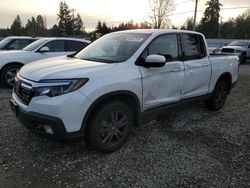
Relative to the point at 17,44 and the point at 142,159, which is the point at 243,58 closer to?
the point at 17,44

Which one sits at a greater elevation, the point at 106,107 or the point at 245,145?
the point at 106,107

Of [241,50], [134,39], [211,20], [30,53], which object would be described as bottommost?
[241,50]

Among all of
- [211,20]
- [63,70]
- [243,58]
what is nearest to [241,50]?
[243,58]

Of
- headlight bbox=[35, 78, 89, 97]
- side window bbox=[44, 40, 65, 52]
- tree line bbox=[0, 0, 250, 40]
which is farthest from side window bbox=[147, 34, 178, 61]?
tree line bbox=[0, 0, 250, 40]

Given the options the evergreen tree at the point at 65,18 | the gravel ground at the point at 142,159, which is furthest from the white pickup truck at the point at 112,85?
the evergreen tree at the point at 65,18

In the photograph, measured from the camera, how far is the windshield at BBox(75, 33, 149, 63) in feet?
14.1

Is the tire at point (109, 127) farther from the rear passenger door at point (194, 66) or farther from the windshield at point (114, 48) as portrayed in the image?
the rear passenger door at point (194, 66)

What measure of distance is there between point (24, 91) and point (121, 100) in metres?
1.33

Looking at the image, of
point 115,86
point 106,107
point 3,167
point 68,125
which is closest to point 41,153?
point 3,167

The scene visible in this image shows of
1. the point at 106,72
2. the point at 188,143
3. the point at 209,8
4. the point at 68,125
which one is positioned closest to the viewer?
the point at 68,125

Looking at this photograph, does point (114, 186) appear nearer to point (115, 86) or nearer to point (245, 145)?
point (115, 86)

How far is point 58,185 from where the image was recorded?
3203 millimetres

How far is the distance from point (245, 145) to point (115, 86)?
7.90 ft

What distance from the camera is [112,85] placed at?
12.2 ft
